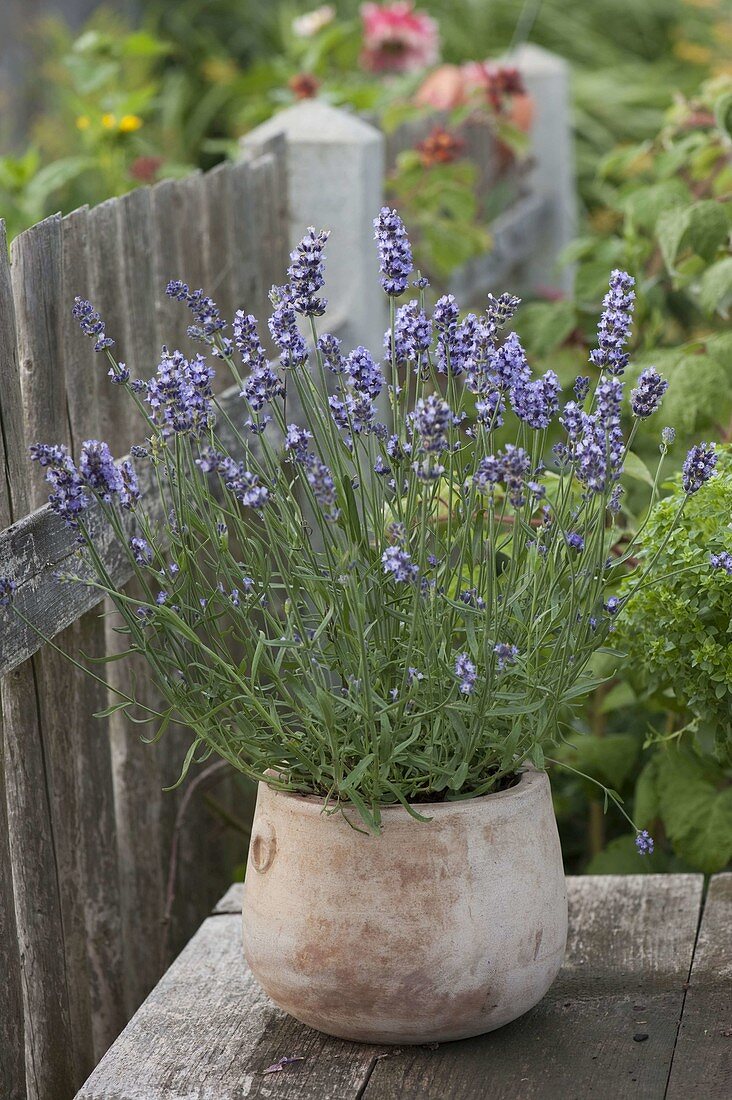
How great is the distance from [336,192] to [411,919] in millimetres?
2011

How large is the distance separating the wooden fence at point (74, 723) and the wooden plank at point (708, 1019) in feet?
2.63

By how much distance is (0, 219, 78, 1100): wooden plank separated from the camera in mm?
1746

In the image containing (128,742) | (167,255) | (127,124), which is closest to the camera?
(128,742)

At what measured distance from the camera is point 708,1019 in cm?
158

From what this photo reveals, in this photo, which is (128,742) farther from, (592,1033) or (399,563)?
(399,563)

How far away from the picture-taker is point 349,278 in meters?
3.09

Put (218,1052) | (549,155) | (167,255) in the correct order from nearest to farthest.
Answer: (218,1052) → (167,255) → (549,155)

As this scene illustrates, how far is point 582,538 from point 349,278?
1.78m

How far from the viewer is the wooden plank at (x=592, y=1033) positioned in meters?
1.45

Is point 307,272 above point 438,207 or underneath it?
underneath

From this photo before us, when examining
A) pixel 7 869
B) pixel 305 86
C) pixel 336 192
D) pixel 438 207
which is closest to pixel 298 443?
pixel 7 869

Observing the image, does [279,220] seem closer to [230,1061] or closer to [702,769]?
[702,769]

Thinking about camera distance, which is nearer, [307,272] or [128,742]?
[307,272]

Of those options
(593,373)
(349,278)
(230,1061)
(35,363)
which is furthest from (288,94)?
(230,1061)
